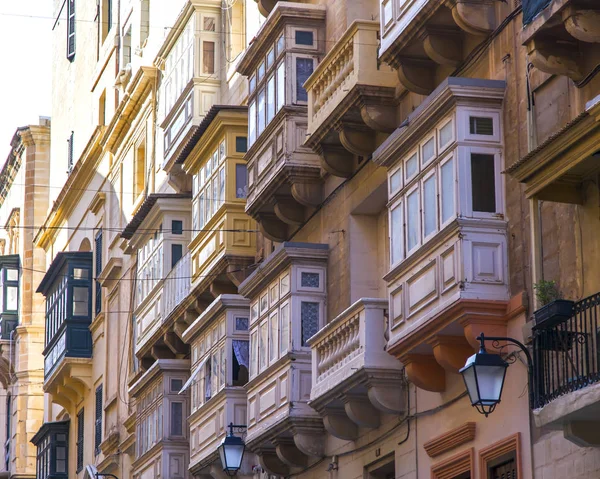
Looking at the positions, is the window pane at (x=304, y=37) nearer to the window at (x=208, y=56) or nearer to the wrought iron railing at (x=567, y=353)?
the window at (x=208, y=56)

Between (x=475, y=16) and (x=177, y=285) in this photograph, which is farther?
(x=177, y=285)

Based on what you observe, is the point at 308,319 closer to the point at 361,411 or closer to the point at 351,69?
the point at 361,411

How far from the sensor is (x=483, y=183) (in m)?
17.2

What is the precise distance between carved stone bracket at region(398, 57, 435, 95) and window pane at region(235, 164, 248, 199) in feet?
26.0

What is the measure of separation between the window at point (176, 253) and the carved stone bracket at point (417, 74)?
1378 centimetres

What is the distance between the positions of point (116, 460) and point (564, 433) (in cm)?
2460

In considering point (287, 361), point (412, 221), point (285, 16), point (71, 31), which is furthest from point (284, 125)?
point (71, 31)

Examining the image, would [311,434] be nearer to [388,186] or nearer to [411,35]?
[388,186]

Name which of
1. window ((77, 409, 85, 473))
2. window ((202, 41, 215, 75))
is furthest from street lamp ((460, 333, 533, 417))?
window ((77, 409, 85, 473))

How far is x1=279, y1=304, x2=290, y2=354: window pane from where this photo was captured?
2278 cm

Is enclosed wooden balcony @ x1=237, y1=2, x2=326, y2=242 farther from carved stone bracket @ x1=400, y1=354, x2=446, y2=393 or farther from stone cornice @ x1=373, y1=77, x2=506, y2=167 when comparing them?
carved stone bracket @ x1=400, y1=354, x2=446, y2=393

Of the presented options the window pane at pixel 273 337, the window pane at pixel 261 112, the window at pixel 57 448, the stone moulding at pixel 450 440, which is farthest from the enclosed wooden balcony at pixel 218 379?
the window at pixel 57 448

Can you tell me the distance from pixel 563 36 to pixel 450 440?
16.8 feet

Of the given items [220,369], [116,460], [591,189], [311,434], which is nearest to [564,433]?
[591,189]
